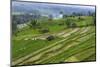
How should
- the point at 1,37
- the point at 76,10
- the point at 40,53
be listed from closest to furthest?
the point at 1,37 < the point at 40,53 < the point at 76,10

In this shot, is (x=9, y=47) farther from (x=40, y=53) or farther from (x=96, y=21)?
(x=96, y=21)

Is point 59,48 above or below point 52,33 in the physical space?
below

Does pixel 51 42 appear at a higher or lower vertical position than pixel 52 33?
lower

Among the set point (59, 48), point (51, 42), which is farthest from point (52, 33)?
point (59, 48)

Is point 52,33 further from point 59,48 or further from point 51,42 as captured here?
point 59,48

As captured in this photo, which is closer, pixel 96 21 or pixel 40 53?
pixel 40 53

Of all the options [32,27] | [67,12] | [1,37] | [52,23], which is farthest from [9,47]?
[67,12]

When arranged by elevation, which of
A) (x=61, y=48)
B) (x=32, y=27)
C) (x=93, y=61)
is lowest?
(x=93, y=61)

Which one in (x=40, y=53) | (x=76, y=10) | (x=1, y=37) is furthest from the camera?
(x=76, y=10)
